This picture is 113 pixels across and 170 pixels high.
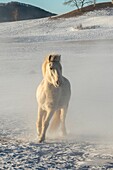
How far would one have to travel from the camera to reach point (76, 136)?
25.1ft

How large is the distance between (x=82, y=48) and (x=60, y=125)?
2251 cm

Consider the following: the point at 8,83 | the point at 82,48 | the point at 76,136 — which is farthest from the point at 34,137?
the point at 82,48

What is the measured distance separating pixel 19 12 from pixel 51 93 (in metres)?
66.8

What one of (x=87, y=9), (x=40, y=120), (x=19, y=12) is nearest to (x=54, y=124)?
(x=40, y=120)

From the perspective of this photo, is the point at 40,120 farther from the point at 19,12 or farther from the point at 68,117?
the point at 19,12

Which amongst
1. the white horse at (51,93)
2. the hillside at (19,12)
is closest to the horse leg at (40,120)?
the white horse at (51,93)

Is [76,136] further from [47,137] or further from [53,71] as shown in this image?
[53,71]

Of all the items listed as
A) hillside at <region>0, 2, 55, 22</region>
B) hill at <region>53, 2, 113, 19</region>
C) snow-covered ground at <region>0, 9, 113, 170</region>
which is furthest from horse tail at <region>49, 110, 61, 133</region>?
hillside at <region>0, 2, 55, 22</region>

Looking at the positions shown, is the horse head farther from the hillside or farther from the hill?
the hillside

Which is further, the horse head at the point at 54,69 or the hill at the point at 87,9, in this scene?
the hill at the point at 87,9

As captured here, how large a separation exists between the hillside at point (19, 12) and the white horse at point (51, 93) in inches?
2470

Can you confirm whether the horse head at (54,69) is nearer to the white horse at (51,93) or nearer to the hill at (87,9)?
the white horse at (51,93)

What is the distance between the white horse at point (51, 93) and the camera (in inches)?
273

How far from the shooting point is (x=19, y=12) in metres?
72.6
